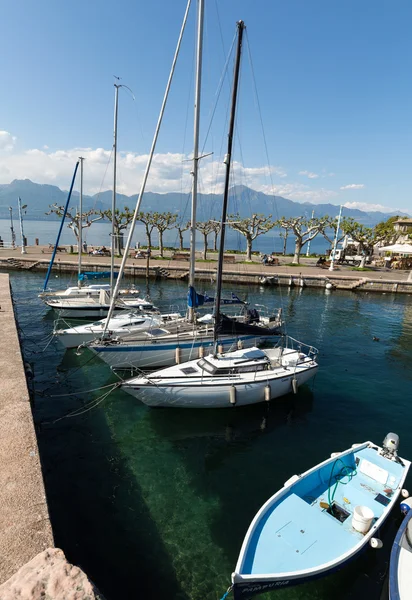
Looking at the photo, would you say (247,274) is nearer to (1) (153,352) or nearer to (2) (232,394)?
(1) (153,352)

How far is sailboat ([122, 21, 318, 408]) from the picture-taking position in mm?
14938

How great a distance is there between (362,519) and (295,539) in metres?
1.94

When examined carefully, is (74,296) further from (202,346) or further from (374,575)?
(374,575)

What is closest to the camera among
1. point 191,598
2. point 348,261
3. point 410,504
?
point 191,598

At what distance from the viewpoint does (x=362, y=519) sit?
8516 mm

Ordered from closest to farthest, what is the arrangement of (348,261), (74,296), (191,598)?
(191,598)
(74,296)
(348,261)

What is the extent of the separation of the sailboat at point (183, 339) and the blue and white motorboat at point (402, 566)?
11.4 meters

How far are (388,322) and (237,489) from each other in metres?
29.8

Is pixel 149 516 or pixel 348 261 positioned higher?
Answer: pixel 348 261

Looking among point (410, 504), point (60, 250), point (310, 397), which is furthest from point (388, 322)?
point (60, 250)

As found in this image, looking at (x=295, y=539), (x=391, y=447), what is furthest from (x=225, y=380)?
(x=295, y=539)

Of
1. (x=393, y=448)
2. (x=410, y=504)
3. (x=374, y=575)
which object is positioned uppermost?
(x=393, y=448)

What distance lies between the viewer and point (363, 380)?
20.6m

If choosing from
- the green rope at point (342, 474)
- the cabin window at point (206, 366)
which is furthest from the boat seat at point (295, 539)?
the cabin window at point (206, 366)
